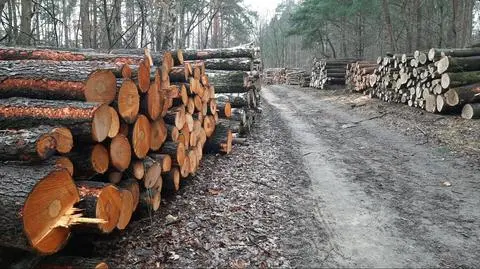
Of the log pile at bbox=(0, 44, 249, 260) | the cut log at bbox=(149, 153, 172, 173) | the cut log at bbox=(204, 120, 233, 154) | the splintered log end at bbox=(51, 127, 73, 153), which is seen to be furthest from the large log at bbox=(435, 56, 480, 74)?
the splintered log end at bbox=(51, 127, 73, 153)

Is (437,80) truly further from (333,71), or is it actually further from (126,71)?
(333,71)

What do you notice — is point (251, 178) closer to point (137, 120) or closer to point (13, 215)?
point (137, 120)

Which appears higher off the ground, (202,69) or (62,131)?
(202,69)

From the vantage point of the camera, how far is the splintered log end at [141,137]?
4727mm

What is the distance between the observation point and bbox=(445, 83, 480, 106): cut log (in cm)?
1047

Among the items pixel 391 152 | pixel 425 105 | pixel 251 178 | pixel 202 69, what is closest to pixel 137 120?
pixel 251 178

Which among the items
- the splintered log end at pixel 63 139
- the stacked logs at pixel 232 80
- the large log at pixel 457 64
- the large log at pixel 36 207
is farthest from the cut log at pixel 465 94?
the large log at pixel 36 207

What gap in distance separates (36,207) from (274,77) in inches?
1562

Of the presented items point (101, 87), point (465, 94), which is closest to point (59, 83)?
point (101, 87)

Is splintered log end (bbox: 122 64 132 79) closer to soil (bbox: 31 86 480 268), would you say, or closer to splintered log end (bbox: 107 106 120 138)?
splintered log end (bbox: 107 106 120 138)

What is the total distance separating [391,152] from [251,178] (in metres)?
3.66

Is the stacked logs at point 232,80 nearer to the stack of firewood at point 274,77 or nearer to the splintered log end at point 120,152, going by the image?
the splintered log end at point 120,152

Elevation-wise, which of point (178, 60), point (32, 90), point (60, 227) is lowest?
point (60, 227)

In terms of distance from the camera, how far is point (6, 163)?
347cm
